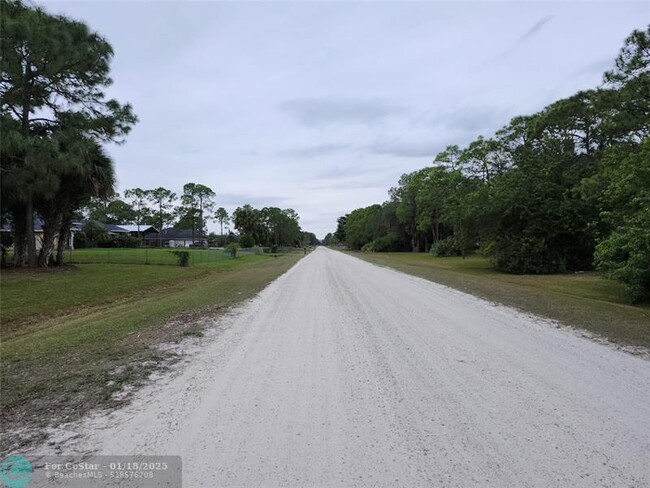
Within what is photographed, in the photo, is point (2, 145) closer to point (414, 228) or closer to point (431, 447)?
point (431, 447)

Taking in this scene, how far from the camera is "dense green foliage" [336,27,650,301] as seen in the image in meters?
15.3

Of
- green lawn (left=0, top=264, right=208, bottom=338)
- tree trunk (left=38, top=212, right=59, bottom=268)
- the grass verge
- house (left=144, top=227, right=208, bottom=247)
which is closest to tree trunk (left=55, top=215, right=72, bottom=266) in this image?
tree trunk (left=38, top=212, right=59, bottom=268)

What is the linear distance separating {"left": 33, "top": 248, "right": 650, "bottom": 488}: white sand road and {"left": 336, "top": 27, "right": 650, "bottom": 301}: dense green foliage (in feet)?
33.4

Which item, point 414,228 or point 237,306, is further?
point 414,228

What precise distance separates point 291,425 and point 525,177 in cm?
2917

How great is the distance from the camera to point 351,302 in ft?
40.9

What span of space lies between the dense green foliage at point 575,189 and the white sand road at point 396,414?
1018 cm

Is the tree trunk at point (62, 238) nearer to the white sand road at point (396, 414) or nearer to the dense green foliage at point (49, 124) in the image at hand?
the dense green foliage at point (49, 124)

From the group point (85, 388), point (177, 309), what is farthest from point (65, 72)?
point (85, 388)

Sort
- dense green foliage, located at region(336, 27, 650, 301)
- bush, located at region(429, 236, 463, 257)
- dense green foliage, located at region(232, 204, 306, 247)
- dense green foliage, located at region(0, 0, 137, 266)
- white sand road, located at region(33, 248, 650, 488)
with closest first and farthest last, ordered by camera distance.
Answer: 1. white sand road, located at region(33, 248, 650, 488)
2. dense green foliage, located at region(336, 27, 650, 301)
3. dense green foliage, located at region(0, 0, 137, 266)
4. bush, located at region(429, 236, 463, 257)
5. dense green foliage, located at region(232, 204, 306, 247)

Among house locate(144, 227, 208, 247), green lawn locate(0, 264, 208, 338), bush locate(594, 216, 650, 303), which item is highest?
house locate(144, 227, 208, 247)

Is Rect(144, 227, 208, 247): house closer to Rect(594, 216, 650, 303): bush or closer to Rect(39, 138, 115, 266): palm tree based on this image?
Rect(39, 138, 115, 266): palm tree

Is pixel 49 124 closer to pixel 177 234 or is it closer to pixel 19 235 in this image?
pixel 19 235

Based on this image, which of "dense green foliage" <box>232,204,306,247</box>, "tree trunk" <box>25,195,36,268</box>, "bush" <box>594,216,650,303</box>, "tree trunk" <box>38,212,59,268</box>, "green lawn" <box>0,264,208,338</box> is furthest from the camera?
"dense green foliage" <box>232,204,306,247</box>
